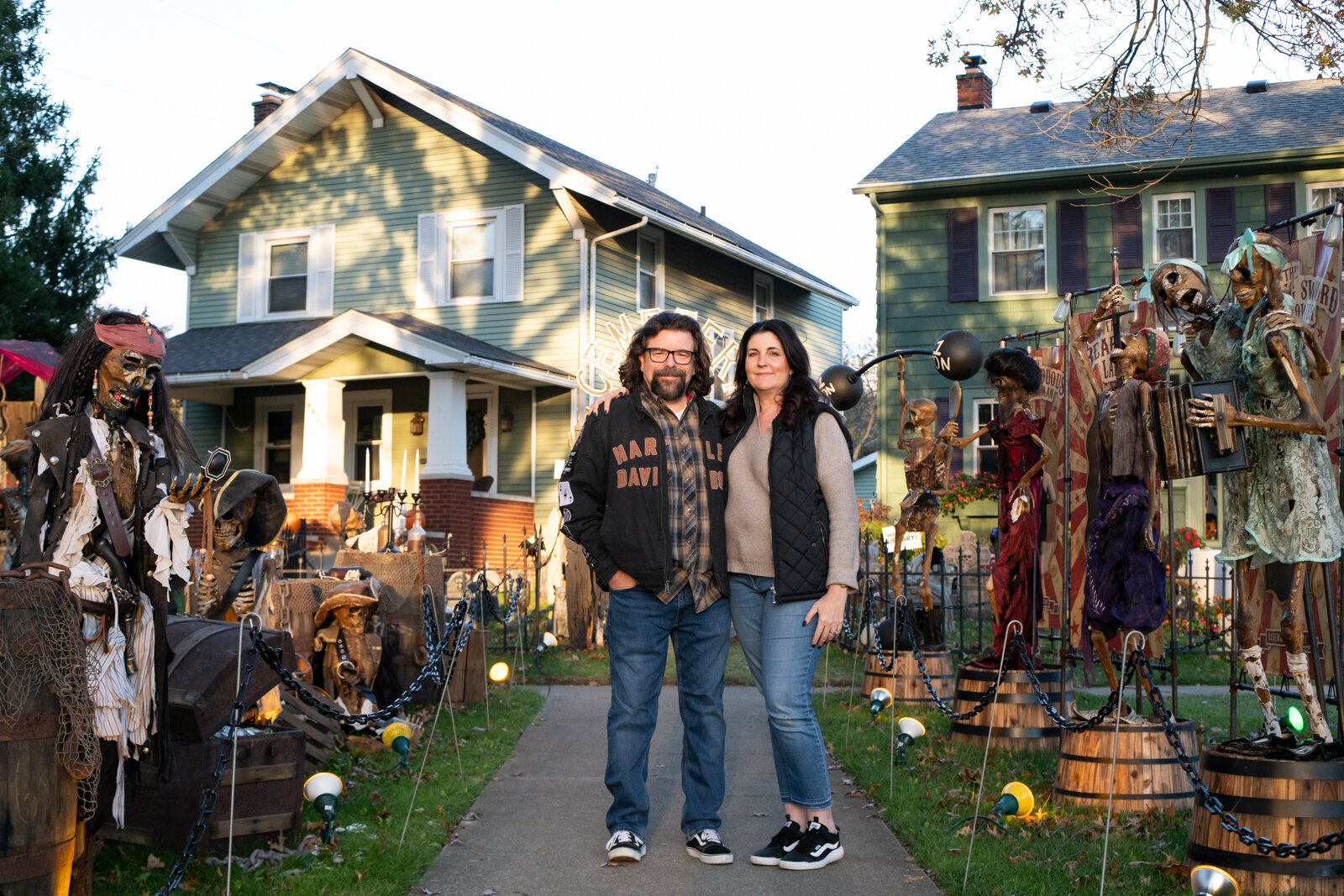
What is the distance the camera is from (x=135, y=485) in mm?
5117

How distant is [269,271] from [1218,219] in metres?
15.8

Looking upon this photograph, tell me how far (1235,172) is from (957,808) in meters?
15.8

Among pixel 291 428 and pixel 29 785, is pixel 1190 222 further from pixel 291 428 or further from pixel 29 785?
pixel 29 785

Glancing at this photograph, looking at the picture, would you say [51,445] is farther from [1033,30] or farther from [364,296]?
[364,296]

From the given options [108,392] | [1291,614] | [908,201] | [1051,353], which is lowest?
[1291,614]

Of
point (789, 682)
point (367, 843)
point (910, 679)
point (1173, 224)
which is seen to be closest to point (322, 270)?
point (1173, 224)

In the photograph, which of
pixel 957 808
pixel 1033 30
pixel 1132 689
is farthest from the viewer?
pixel 1132 689

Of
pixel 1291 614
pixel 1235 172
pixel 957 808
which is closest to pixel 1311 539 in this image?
pixel 1291 614

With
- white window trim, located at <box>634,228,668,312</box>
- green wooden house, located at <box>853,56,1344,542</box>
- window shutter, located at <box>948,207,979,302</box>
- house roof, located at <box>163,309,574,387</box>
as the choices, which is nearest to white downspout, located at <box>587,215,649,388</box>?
house roof, located at <box>163,309,574,387</box>

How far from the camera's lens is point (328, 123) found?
77.1 ft

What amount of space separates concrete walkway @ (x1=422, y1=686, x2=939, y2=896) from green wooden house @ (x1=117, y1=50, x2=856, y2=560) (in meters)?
11.8

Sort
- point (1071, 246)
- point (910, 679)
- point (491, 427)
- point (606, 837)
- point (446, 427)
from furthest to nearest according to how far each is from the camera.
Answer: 1. point (491, 427)
2. point (1071, 246)
3. point (446, 427)
4. point (910, 679)
5. point (606, 837)

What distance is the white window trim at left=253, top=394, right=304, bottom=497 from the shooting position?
74.5 ft

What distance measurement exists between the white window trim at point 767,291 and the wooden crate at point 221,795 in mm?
20983
